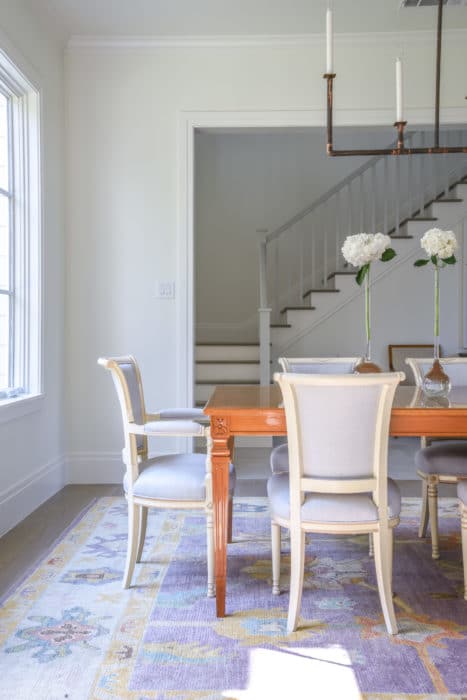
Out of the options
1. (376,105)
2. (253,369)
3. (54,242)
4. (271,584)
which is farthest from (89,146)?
(271,584)

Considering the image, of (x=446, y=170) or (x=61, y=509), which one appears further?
(x=446, y=170)

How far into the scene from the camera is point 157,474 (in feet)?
8.48

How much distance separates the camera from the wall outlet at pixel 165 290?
4527 millimetres

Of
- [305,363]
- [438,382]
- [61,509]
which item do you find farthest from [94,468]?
[438,382]

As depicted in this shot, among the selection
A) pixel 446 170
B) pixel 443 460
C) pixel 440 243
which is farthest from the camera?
pixel 446 170

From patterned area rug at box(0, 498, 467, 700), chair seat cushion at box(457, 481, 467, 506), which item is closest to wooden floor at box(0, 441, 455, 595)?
patterned area rug at box(0, 498, 467, 700)

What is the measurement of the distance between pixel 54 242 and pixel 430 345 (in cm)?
387

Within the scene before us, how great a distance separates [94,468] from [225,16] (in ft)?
10.1

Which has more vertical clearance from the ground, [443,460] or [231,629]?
[443,460]

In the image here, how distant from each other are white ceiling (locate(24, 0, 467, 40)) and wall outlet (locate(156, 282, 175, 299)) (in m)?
1.67

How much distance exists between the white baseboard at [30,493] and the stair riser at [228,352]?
7.95 feet

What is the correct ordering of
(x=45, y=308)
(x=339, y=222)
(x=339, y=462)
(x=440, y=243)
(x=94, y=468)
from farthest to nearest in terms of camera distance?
(x=339, y=222)
(x=94, y=468)
(x=45, y=308)
(x=440, y=243)
(x=339, y=462)

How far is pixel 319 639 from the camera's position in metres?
2.18

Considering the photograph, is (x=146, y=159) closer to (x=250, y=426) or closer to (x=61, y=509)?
(x=61, y=509)
